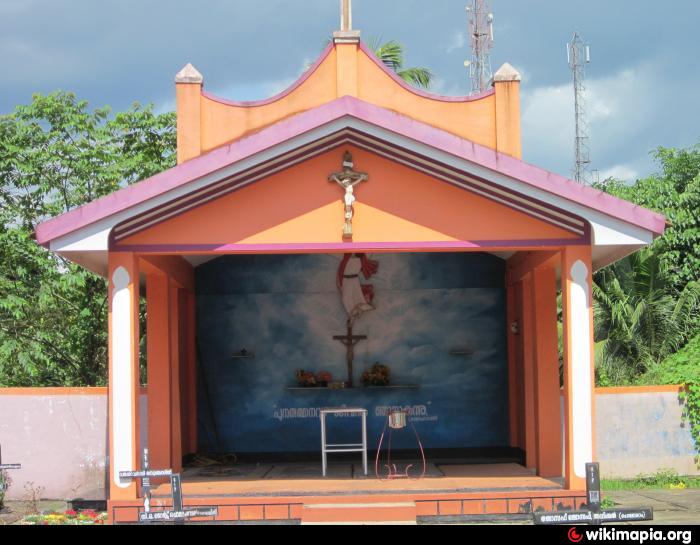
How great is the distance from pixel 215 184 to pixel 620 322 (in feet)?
29.1

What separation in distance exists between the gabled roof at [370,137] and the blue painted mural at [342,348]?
4.53m

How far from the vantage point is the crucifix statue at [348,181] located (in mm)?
10555

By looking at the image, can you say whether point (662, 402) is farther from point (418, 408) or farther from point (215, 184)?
point (215, 184)

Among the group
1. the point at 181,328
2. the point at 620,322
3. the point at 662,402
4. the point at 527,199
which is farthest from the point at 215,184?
the point at 620,322

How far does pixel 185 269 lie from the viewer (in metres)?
14.1

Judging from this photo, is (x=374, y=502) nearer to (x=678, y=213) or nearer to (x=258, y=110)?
(x=258, y=110)

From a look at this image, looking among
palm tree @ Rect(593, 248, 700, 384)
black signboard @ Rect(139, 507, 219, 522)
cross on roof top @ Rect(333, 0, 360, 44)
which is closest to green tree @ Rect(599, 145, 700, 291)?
palm tree @ Rect(593, 248, 700, 384)

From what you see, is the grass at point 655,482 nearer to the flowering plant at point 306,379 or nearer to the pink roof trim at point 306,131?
the flowering plant at point 306,379

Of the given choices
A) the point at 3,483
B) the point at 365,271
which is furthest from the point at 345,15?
the point at 3,483

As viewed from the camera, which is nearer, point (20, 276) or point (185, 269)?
point (185, 269)

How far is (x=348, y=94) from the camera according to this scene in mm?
12406

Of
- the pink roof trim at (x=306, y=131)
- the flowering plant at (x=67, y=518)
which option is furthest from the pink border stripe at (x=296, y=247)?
the flowering plant at (x=67, y=518)

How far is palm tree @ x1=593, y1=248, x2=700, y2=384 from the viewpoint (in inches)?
660

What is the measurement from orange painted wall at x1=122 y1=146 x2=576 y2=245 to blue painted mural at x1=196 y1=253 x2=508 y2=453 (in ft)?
13.8
